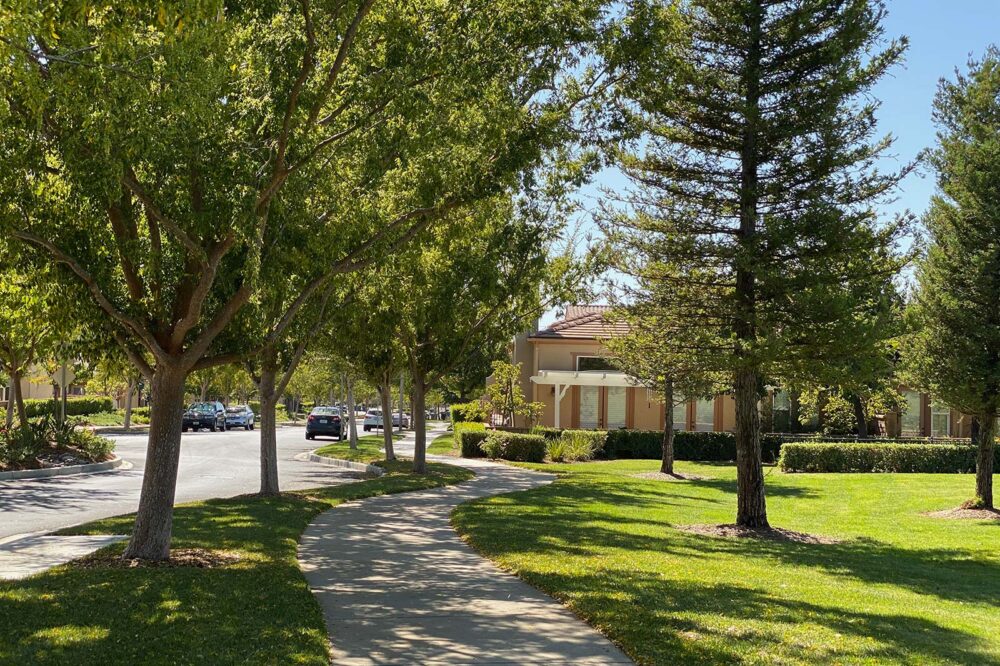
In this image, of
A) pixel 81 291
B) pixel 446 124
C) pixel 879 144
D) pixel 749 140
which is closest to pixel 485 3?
pixel 446 124

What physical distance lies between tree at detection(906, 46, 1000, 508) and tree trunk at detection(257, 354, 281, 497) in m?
13.0

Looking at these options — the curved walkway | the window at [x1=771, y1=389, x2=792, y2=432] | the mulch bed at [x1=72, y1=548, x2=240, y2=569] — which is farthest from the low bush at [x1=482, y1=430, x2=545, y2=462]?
the mulch bed at [x1=72, y1=548, x2=240, y2=569]

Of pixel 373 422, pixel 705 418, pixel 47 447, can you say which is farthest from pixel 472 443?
pixel 373 422

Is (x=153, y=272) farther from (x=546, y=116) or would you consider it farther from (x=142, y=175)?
(x=546, y=116)

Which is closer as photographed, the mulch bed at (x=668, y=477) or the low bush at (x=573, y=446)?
the mulch bed at (x=668, y=477)

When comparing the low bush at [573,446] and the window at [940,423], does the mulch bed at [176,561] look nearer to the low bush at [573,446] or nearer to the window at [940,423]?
the low bush at [573,446]

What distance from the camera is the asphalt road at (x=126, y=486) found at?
590 inches

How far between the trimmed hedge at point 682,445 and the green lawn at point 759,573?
1392cm

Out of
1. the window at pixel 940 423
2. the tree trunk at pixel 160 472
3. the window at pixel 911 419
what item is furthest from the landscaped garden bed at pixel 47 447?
the window at pixel 940 423

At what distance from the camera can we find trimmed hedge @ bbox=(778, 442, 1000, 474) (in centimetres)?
3144

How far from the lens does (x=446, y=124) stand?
1148 cm

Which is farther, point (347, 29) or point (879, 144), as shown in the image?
point (879, 144)

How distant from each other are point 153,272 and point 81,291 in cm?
87

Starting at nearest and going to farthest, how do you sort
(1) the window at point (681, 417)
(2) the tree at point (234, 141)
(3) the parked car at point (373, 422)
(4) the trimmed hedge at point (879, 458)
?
(2) the tree at point (234, 141)
(4) the trimmed hedge at point (879, 458)
(1) the window at point (681, 417)
(3) the parked car at point (373, 422)
